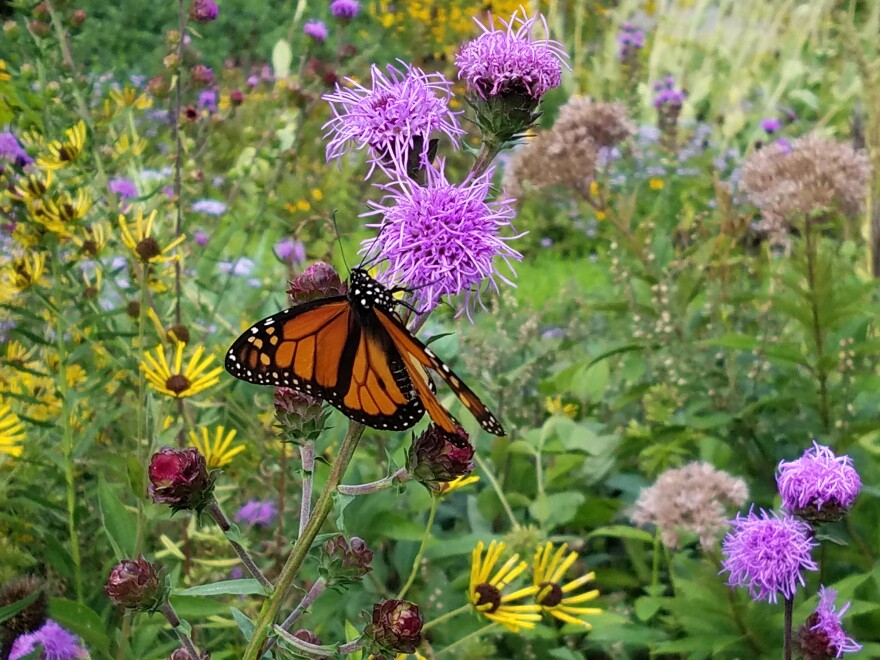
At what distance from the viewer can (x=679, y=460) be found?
2.09 metres

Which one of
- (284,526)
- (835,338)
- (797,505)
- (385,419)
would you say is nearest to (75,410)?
(284,526)

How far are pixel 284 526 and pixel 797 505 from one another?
1125mm

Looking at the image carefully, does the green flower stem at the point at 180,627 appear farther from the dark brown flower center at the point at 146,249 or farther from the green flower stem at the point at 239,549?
the dark brown flower center at the point at 146,249

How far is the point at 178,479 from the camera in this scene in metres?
1.02

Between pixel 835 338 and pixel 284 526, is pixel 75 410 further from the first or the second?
pixel 835 338

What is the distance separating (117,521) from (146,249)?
0.51m

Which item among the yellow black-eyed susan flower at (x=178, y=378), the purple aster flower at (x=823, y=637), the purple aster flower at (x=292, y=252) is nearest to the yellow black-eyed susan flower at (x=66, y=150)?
the yellow black-eyed susan flower at (x=178, y=378)

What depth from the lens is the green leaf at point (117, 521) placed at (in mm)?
1389

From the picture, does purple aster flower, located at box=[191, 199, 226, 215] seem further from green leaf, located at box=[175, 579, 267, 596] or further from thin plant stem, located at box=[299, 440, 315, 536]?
green leaf, located at box=[175, 579, 267, 596]

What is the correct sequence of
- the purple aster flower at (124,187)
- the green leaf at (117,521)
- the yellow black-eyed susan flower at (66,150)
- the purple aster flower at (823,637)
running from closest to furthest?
the purple aster flower at (823,637), the green leaf at (117,521), the yellow black-eyed susan flower at (66,150), the purple aster flower at (124,187)

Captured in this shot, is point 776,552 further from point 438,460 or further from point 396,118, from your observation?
point 396,118

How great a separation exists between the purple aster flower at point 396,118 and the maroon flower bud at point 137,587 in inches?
21.8

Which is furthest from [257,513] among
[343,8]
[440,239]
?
[343,8]

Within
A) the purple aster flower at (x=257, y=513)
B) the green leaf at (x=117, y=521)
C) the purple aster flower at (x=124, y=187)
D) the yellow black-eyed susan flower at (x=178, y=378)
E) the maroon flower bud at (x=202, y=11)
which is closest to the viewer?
the green leaf at (x=117, y=521)
